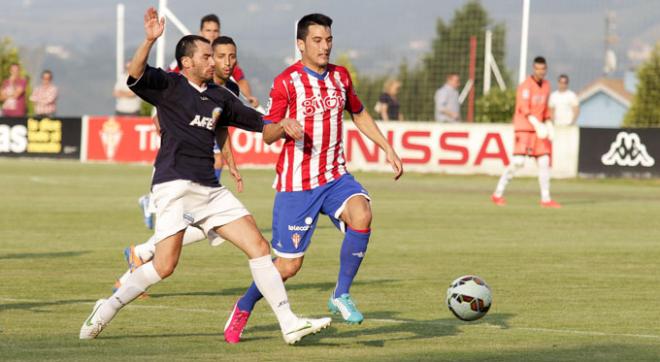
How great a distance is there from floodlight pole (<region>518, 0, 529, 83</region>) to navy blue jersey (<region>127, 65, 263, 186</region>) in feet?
85.8

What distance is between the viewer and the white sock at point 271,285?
357 inches

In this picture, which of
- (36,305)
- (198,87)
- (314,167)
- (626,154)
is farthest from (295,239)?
(626,154)

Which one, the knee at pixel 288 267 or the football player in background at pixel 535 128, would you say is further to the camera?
the football player in background at pixel 535 128

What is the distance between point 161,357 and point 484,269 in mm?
6018

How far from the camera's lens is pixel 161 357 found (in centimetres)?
855

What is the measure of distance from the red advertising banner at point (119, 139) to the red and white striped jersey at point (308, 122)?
24.1 meters

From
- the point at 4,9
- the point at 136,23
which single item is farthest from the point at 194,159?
the point at 4,9

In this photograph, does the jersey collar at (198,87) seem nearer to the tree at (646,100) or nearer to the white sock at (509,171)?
the white sock at (509,171)

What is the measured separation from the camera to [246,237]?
929cm

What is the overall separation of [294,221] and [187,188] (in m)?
1.10

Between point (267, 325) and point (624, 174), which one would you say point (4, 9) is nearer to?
point (624, 174)

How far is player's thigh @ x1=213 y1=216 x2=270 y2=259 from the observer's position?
9.27 metres

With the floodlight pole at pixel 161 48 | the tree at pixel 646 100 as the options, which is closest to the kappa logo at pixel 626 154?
the tree at pixel 646 100

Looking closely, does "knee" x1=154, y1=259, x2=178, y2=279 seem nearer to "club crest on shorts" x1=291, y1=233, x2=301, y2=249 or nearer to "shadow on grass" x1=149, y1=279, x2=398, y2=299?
"club crest on shorts" x1=291, y1=233, x2=301, y2=249
